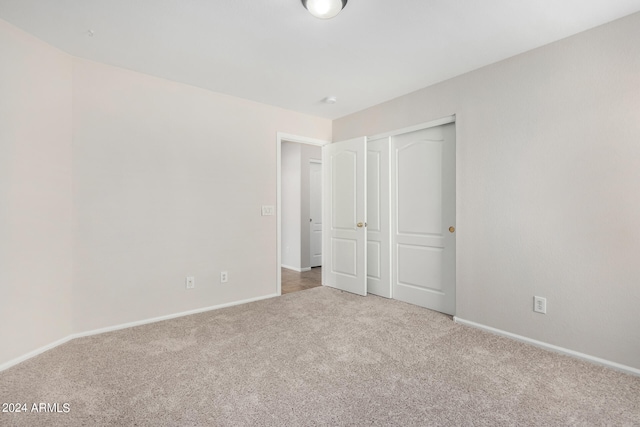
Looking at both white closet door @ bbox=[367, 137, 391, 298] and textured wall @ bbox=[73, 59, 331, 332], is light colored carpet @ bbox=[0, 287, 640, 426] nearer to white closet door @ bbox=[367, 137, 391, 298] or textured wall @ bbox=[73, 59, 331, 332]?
textured wall @ bbox=[73, 59, 331, 332]

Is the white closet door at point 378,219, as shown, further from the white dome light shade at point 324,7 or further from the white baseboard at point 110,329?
the white dome light shade at point 324,7

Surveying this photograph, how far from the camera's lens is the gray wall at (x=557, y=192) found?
6.97 ft

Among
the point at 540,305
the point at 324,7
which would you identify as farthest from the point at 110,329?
the point at 540,305

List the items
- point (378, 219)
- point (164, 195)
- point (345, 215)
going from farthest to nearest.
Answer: point (345, 215) → point (378, 219) → point (164, 195)

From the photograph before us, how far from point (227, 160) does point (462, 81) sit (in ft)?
8.57

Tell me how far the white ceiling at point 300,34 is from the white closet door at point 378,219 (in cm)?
99

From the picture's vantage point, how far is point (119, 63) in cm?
277

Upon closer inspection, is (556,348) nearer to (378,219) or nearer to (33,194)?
(378,219)

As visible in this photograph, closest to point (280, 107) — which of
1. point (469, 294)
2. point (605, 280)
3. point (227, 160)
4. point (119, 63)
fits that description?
point (227, 160)

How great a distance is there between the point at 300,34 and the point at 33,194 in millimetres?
2379

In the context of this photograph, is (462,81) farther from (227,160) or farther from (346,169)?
(227,160)

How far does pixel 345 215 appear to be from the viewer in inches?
164

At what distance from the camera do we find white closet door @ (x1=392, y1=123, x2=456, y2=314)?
10.7 feet

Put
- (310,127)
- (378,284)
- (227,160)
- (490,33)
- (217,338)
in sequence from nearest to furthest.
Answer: (490,33) < (217,338) < (227,160) < (378,284) < (310,127)
